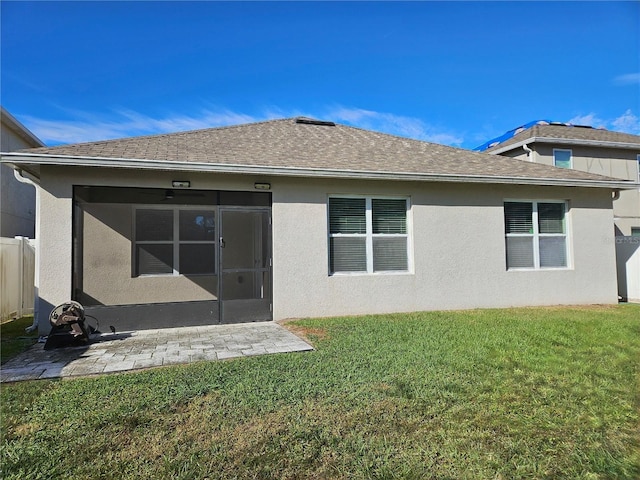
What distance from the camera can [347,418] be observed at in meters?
3.21

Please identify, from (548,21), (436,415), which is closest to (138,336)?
(436,415)

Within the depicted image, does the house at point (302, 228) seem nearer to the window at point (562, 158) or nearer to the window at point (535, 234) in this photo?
the window at point (535, 234)

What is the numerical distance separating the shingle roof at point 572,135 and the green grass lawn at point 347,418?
43.3 feet

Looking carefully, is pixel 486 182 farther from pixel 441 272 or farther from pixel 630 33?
pixel 630 33

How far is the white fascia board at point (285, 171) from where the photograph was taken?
6404 millimetres

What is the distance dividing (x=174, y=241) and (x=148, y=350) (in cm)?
473

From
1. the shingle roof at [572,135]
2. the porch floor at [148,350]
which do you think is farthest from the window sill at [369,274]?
the shingle roof at [572,135]

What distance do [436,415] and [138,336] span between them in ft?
18.2

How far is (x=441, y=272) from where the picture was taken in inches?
350

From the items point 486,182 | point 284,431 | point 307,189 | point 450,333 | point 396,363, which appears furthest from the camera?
point 486,182

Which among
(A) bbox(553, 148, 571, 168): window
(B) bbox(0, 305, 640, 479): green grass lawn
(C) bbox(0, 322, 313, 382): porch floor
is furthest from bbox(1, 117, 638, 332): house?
(A) bbox(553, 148, 571, 168): window

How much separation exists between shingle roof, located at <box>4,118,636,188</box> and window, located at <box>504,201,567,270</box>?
878 millimetres

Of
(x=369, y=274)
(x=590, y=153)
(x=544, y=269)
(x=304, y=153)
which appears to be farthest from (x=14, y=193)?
(x=590, y=153)

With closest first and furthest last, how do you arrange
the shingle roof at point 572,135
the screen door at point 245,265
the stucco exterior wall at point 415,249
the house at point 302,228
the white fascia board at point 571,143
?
the stucco exterior wall at point 415,249 → the house at point 302,228 → the screen door at point 245,265 → the white fascia board at point 571,143 → the shingle roof at point 572,135
